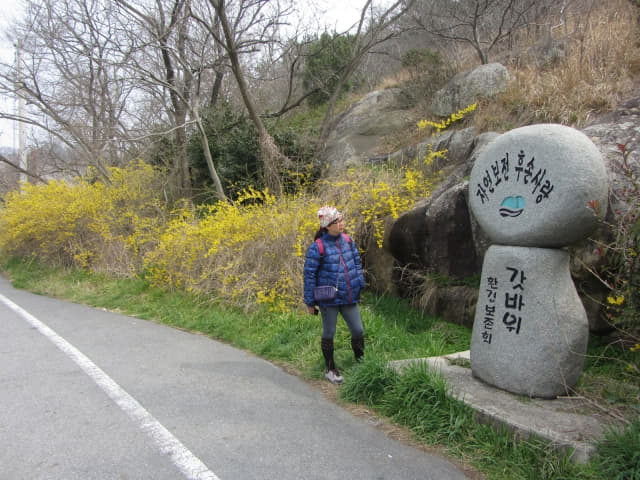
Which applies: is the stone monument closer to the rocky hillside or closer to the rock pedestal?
the rock pedestal

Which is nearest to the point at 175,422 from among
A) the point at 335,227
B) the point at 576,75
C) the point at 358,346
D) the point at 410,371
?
the point at 358,346

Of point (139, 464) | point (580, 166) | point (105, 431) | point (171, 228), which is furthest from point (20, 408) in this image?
point (171, 228)

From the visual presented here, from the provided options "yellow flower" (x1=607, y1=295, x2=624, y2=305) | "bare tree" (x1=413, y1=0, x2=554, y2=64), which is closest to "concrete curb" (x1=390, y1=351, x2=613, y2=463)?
"yellow flower" (x1=607, y1=295, x2=624, y2=305)

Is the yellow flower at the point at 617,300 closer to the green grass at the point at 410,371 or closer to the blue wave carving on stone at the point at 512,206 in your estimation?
the green grass at the point at 410,371

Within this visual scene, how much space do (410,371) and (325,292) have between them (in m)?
1.09

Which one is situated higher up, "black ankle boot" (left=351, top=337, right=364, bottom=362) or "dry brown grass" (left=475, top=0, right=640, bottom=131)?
"dry brown grass" (left=475, top=0, right=640, bottom=131)

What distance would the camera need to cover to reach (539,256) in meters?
3.64

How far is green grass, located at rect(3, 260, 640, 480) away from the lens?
2986mm

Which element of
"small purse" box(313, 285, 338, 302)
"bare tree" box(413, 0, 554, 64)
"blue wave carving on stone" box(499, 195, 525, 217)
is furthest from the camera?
"bare tree" box(413, 0, 554, 64)

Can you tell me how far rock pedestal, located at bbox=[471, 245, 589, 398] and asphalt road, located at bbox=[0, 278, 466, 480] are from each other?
0.95 metres

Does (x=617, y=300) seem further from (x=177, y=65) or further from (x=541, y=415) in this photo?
(x=177, y=65)

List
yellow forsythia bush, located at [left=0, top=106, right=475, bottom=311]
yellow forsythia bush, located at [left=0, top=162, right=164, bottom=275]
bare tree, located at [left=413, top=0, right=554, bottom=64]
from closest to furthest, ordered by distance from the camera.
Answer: yellow forsythia bush, located at [left=0, top=106, right=475, bottom=311]
yellow forsythia bush, located at [left=0, top=162, right=164, bottom=275]
bare tree, located at [left=413, top=0, right=554, bottom=64]

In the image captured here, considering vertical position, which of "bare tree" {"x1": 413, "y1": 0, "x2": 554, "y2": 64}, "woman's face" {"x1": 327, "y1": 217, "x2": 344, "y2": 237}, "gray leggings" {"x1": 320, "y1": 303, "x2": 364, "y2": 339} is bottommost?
"gray leggings" {"x1": 320, "y1": 303, "x2": 364, "y2": 339}

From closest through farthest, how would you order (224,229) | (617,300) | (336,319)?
(617,300) → (336,319) → (224,229)
